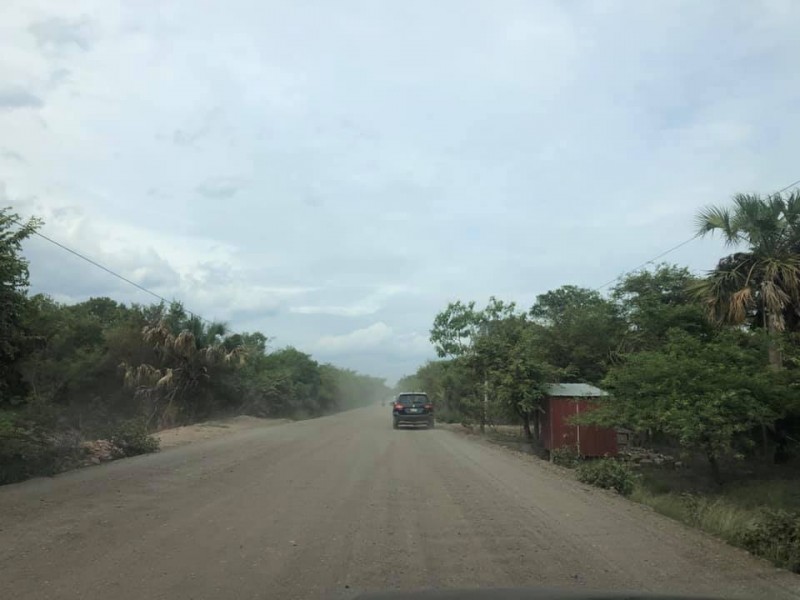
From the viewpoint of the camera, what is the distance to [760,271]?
57.1ft

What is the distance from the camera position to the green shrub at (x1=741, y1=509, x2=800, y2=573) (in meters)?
6.59

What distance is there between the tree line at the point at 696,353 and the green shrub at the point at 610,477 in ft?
5.21

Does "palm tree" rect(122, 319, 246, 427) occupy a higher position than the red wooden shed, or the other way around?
"palm tree" rect(122, 319, 246, 427)

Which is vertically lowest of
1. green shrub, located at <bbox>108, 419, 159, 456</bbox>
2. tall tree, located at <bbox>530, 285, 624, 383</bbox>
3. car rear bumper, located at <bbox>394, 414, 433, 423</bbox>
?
green shrub, located at <bbox>108, 419, 159, 456</bbox>

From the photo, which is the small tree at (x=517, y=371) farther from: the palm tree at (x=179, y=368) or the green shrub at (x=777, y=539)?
the green shrub at (x=777, y=539)

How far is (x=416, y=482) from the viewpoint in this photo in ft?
39.7

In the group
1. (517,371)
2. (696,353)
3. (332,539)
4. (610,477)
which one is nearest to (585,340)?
(517,371)

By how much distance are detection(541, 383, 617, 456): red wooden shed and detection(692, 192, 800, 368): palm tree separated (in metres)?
4.61

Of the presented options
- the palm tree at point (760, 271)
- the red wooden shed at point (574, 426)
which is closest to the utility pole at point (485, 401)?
the red wooden shed at point (574, 426)

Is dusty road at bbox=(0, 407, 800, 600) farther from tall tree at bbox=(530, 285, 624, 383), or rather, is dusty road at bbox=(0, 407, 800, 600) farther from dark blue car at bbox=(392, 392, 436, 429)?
dark blue car at bbox=(392, 392, 436, 429)

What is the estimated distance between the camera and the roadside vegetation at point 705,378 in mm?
12711

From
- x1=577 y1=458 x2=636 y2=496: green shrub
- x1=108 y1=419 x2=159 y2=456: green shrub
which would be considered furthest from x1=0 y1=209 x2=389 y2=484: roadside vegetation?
x1=577 y1=458 x2=636 y2=496: green shrub

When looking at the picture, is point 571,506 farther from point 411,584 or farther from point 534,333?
point 534,333

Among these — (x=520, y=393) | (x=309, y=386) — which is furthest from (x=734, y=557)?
(x=309, y=386)
